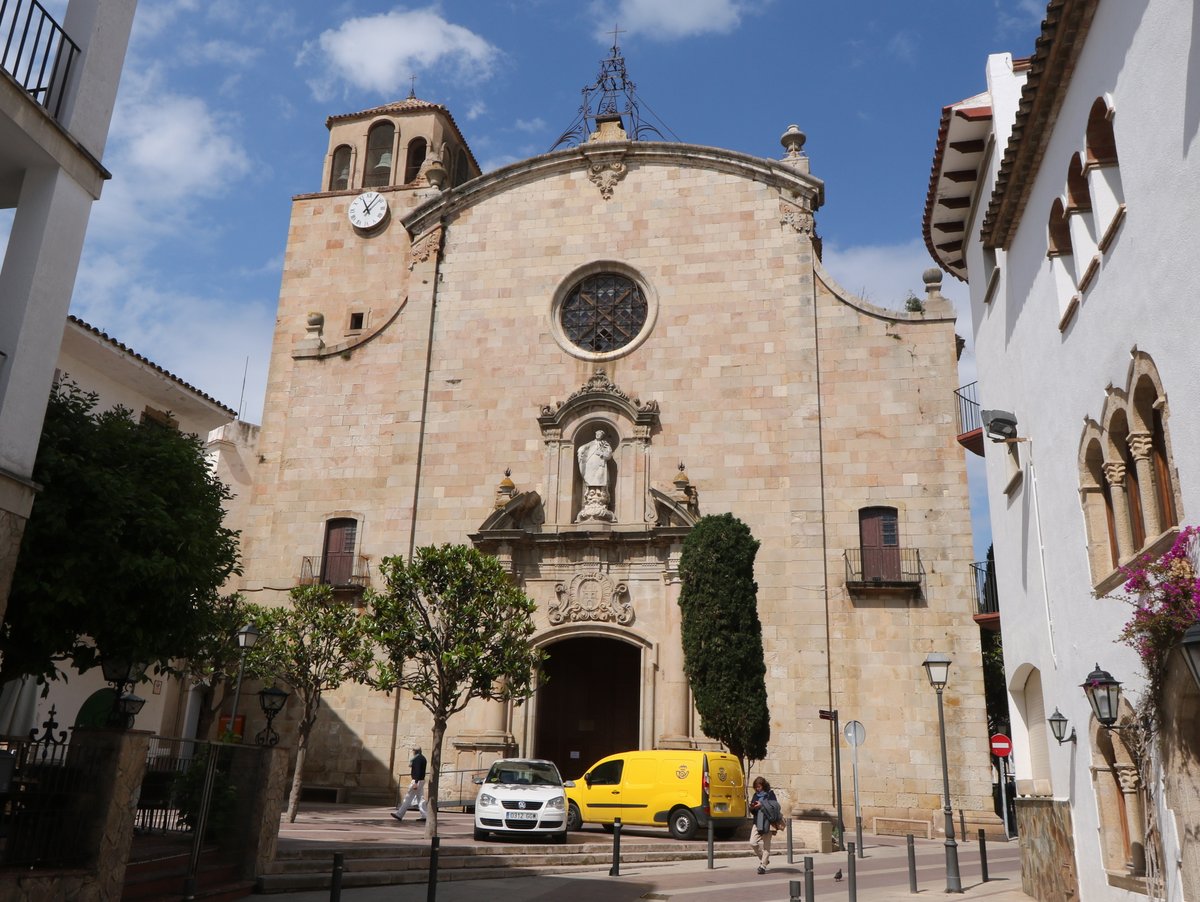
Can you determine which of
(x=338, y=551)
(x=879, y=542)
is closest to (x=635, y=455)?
(x=879, y=542)

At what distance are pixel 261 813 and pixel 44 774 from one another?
3546 millimetres

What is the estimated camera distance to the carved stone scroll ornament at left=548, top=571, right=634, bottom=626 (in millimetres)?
23906

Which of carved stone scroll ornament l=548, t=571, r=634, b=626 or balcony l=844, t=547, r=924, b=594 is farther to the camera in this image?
carved stone scroll ornament l=548, t=571, r=634, b=626

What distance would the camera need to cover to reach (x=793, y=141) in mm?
27156

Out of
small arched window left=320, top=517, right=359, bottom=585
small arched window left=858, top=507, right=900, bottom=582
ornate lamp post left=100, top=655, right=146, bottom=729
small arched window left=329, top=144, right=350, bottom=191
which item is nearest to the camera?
ornate lamp post left=100, top=655, right=146, bottom=729

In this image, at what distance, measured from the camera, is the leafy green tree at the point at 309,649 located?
2061cm

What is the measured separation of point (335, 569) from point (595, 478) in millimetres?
6948

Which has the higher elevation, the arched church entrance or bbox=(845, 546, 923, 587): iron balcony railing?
bbox=(845, 546, 923, 587): iron balcony railing

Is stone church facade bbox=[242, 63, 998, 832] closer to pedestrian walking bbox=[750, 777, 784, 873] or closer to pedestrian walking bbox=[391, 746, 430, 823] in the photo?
pedestrian walking bbox=[391, 746, 430, 823]

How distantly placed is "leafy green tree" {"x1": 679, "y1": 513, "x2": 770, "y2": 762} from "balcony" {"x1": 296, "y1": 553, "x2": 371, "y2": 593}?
26.9 ft

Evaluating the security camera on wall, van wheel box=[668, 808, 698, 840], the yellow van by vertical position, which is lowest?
van wheel box=[668, 808, 698, 840]

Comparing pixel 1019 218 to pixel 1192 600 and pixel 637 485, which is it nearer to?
pixel 1192 600

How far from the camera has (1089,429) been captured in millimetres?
10328

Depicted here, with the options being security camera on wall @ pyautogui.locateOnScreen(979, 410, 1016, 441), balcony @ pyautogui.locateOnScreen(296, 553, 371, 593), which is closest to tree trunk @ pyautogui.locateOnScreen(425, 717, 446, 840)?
balcony @ pyautogui.locateOnScreen(296, 553, 371, 593)
